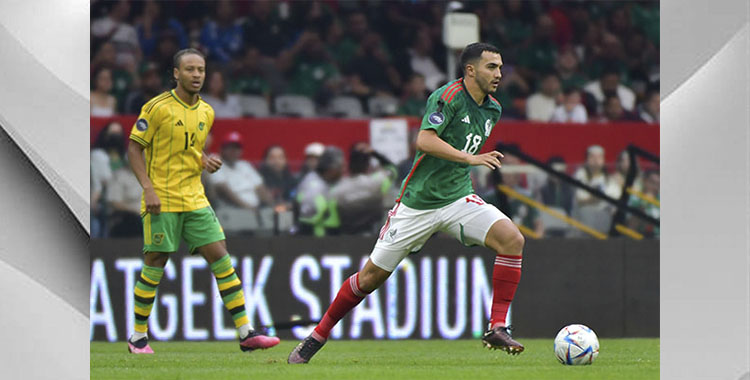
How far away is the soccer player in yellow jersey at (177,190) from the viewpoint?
29.7ft

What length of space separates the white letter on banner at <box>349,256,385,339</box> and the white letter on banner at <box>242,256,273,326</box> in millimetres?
763

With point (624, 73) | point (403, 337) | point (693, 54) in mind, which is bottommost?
point (403, 337)

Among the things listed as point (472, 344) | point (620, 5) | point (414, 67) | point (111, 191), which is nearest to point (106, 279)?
point (111, 191)

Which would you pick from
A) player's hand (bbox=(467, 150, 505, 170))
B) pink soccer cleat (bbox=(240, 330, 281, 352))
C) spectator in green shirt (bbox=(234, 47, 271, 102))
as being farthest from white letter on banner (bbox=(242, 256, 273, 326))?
player's hand (bbox=(467, 150, 505, 170))

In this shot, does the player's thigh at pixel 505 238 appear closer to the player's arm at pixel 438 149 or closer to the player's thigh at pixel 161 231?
the player's arm at pixel 438 149

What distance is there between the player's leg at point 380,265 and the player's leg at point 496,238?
A: 179 mm

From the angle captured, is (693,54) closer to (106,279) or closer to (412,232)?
(412,232)

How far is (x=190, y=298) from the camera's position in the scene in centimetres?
1153

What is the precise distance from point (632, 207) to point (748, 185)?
27.1ft

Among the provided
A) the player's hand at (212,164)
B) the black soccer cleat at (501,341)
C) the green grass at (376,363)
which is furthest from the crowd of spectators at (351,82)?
the black soccer cleat at (501,341)

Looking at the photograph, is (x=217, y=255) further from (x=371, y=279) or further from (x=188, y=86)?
(x=371, y=279)

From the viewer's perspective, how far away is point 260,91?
51.3 ft

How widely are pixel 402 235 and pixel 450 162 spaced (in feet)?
1.73

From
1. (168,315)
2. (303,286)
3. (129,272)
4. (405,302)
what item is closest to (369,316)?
(405,302)
